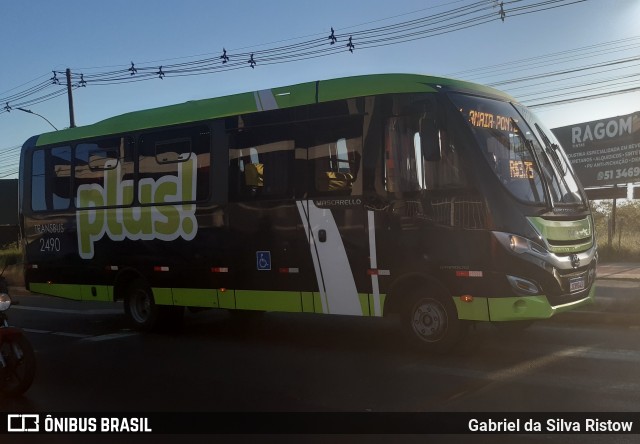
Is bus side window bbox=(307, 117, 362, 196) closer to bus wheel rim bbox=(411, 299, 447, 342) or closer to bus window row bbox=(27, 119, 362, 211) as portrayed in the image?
bus window row bbox=(27, 119, 362, 211)

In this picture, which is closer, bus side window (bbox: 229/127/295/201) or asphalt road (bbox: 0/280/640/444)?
asphalt road (bbox: 0/280/640/444)

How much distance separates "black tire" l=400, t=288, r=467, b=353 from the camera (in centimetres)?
774

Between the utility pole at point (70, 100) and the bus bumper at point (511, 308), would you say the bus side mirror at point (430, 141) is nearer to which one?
the bus bumper at point (511, 308)

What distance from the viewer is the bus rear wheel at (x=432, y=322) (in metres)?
7.74

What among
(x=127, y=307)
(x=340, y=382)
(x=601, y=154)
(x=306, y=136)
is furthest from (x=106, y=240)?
(x=601, y=154)

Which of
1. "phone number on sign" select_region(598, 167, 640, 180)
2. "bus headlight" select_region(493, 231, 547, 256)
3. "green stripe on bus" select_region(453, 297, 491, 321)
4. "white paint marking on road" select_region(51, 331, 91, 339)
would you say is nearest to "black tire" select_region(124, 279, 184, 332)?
"white paint marking on road" select_region(51, 331, 91, 339)

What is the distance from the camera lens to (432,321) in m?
7.91

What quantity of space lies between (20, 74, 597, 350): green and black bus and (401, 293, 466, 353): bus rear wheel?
2 cm

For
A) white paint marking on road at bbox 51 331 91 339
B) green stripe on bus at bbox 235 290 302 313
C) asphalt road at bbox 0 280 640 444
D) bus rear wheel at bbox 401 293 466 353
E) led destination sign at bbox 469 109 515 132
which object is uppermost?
led destination sign at bbox 469 109 515 132

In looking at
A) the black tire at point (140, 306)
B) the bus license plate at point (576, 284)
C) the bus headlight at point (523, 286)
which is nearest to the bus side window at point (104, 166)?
the black tire at point (140, 306)

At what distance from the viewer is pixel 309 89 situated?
29.1 ft

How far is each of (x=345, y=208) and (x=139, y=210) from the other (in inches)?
151

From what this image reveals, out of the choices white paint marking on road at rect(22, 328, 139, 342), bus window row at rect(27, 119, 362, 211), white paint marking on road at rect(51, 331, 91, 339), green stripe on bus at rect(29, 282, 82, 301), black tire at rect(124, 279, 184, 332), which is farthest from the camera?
green stripe on bus at rect(29, 282, 82, 301)

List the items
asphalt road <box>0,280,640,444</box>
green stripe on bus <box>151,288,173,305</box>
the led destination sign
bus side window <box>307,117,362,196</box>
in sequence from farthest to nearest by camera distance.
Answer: green stripe on bus <box>151,288,173,305</box> < bus side window <box>307,117,362,196</box> < the led destination sign < asphalt road <box>0,280,640,444</box>
